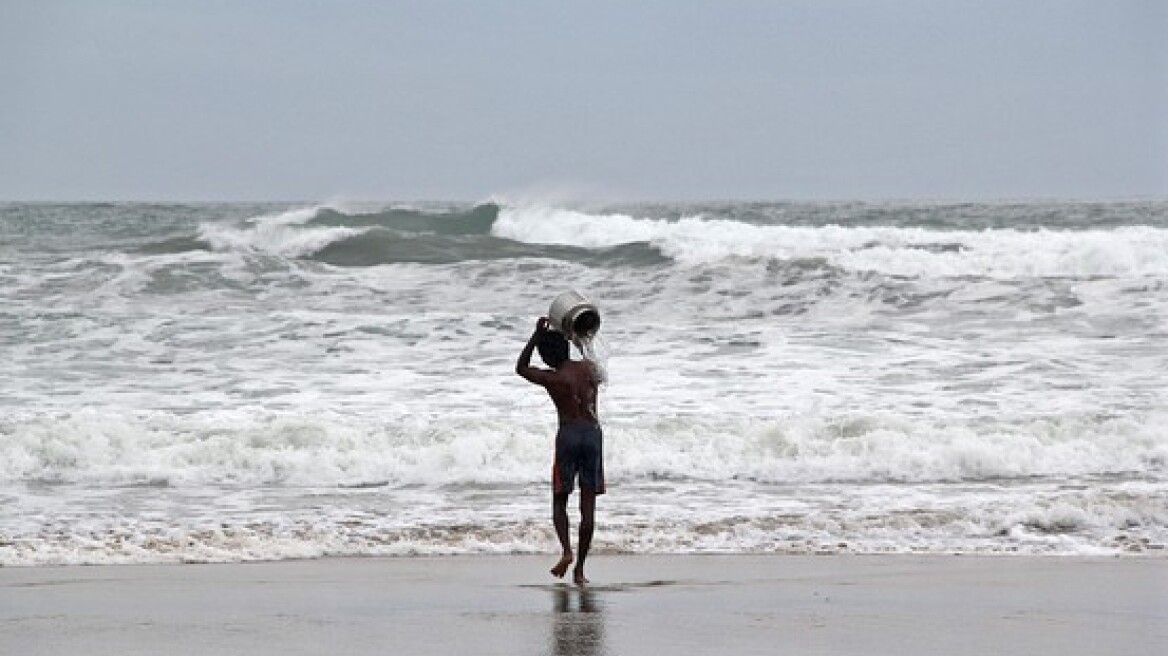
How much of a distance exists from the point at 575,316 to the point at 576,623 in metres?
1.48

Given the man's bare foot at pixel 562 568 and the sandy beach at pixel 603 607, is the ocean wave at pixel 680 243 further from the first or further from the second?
the man's bare foot at pixel 562 568

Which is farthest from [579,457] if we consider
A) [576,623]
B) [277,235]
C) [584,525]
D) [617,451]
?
[277,235]

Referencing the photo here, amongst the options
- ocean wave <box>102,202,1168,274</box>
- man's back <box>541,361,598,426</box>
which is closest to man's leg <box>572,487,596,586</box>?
man's back <box>541,361,598,426</box>

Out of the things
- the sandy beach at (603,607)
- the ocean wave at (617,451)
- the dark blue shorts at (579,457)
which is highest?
the dark blue shorts at (579,457)

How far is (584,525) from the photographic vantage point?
848cm

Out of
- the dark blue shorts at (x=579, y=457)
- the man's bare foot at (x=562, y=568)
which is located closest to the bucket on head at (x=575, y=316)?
the dark blue shorts at (x=579, y=457)

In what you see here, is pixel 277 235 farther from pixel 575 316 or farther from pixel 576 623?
pixel 576 623

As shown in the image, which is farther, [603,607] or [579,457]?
[579,457]

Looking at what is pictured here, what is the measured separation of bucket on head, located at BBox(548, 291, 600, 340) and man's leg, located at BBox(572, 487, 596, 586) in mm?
829

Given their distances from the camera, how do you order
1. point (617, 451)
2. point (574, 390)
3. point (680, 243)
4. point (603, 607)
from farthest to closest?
1. point (680, 243)
2. point (617, 451)
3. point (574, 390)
4. point (603, 607)

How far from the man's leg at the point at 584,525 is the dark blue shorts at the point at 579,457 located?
0.04 m

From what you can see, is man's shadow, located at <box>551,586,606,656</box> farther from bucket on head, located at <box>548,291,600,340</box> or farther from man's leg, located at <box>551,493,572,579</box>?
bucket on head, located at <box>548,291,600,340</box>

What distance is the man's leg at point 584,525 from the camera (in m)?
8.37

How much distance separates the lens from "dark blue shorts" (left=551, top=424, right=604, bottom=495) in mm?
8266
